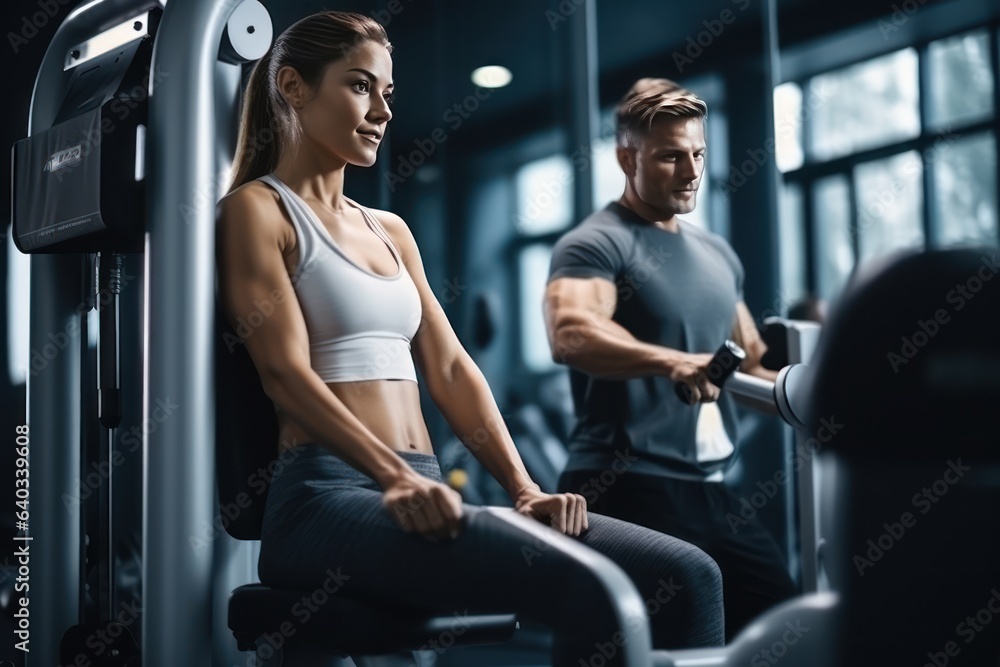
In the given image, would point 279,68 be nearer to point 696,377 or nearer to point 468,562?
point 468,562

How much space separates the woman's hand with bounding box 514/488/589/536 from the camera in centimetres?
147

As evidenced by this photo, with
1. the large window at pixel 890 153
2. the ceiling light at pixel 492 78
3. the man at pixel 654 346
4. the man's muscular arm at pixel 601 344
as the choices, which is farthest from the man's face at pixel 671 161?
the ceiling light at pixel 492 78

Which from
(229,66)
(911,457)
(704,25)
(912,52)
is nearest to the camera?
(911,457)

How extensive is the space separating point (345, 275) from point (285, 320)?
121 millimetres

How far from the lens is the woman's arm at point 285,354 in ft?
4.41

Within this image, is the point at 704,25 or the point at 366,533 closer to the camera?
the point at 366,533

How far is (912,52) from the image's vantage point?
5008mm

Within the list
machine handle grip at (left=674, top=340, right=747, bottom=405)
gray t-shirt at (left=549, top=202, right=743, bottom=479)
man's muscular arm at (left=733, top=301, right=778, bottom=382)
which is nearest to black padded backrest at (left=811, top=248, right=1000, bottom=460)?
machine handle grip at (left=674, top=340, right=747, bottom=405)

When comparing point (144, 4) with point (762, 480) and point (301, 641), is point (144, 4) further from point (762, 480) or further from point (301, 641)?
point (762, 480)

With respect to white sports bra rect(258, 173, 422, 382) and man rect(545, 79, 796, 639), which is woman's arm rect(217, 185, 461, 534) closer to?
white sports bra rect(258, 173, 422, 382)

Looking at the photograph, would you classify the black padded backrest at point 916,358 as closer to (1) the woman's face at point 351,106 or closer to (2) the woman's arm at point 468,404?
(2) the woman's arm at point 468,404

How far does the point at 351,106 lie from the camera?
5.14 ft

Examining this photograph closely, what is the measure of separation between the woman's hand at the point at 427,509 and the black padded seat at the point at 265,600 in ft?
0.43

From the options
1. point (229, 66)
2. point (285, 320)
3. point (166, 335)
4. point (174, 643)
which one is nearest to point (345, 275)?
point (285, 320)
